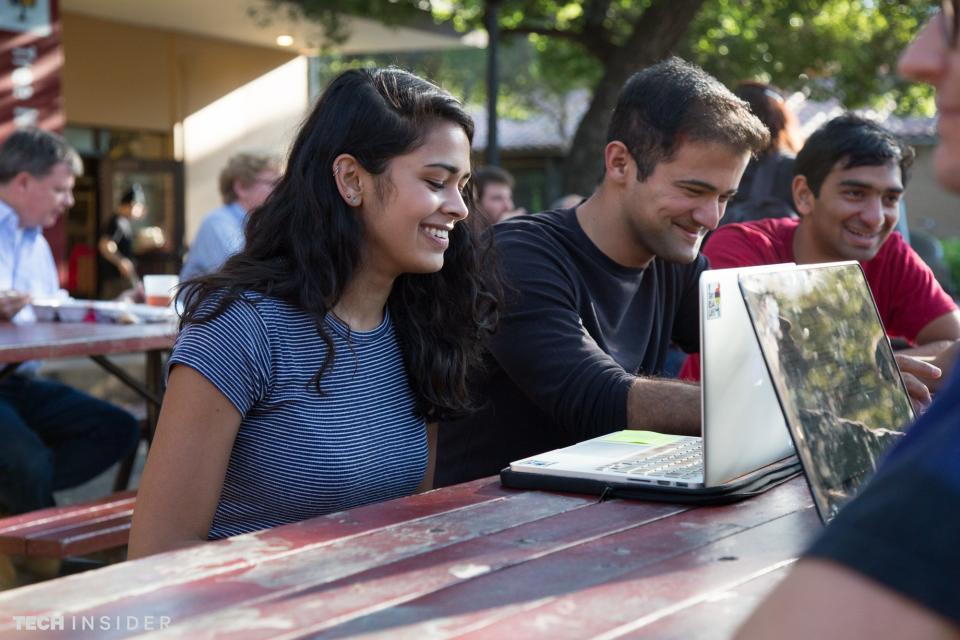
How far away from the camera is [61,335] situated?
435cm

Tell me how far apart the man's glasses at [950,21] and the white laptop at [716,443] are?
0.87m

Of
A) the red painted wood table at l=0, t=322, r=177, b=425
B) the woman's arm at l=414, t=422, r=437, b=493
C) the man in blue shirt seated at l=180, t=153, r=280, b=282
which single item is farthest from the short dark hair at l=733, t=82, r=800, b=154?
the man in blue shirt seated at l=180, t=153, r=280, b=282

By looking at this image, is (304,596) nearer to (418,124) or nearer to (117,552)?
(418,124)

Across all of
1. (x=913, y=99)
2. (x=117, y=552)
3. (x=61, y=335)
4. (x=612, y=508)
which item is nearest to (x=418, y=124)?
(x=612, y=508)

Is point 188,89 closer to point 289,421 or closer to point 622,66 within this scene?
point 622,66

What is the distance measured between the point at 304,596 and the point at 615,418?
4.06 ft

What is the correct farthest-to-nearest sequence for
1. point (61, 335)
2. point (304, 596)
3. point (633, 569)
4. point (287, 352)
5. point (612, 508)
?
point (61, 335) → point (287, 352) → point (612, 508) → point (633, 569) → point (304, 596)

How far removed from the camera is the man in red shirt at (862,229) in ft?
12.0

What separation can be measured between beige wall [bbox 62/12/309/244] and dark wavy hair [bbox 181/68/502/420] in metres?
11.6

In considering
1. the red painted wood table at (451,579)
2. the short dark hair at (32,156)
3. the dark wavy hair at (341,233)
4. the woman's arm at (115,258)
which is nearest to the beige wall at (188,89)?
the woman's arm at (115,258)

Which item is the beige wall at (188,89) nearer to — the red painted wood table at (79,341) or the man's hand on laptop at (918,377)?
the red painted wood table at (79,341)

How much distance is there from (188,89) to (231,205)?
7826mm

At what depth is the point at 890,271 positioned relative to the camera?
148 inches

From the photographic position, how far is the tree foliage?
38.8ft
